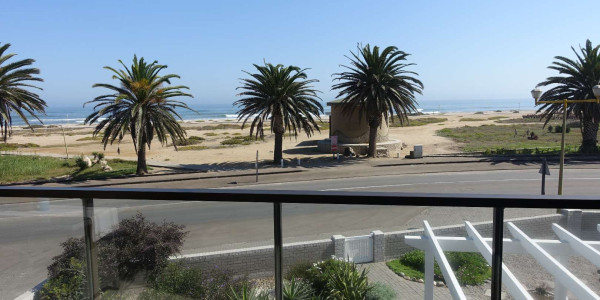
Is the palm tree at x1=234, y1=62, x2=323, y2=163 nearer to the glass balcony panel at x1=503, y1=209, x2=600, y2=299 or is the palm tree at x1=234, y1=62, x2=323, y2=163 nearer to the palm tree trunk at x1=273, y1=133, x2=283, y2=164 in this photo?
the palm tree trunk at x1=273, y1=133, x2=283, y2=164

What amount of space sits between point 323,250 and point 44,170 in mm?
31467

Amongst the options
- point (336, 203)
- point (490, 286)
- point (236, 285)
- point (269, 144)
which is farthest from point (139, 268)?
point (269, 144)

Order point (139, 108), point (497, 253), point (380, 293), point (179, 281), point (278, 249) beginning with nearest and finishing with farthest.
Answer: point (497, 253)
point (278, 249)
point (380, 293)
point (179, 281)
point (139, 108)

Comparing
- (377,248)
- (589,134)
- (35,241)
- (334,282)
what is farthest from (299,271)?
(589,134)

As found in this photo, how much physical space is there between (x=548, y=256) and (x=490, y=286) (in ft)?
1.51

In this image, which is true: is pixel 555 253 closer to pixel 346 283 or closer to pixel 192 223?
pixel 346 283

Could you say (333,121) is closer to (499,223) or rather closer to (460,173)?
(460,173)

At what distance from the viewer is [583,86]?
1298 inches

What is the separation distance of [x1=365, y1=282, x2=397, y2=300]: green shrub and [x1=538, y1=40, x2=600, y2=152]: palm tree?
35.7 meters

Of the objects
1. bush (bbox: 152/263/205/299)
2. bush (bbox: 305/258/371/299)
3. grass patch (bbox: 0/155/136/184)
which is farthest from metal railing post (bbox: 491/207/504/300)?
grass patch (bbox: 0/155/136/184)

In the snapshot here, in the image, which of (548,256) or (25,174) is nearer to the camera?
(548,256)

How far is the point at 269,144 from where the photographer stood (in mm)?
50281

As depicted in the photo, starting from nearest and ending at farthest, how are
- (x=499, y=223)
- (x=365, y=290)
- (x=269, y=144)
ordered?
(x=499, y=223) → (x=365, y=290) → (x=269, y=144)

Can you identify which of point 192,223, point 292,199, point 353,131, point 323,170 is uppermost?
point 292,199
